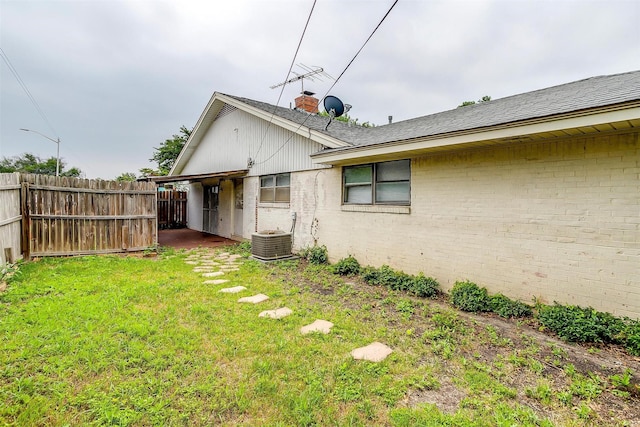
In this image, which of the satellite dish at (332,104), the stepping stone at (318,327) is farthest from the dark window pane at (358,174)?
the stepping stone at (318,327)

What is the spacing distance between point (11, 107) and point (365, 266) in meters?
24.0

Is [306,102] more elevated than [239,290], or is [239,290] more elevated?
[306,102]

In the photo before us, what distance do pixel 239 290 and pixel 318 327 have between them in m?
2.11

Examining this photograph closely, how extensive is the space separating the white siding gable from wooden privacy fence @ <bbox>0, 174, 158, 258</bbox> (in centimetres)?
355

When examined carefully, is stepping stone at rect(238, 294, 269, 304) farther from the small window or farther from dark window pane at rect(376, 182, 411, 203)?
the small window

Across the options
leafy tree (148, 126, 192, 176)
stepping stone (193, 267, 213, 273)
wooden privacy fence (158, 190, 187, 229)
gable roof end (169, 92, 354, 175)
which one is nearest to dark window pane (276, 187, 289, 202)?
gable roof end (169, 92, 354, 175)

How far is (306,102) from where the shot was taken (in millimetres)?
12812

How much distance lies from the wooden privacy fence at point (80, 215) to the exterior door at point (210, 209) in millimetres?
5314

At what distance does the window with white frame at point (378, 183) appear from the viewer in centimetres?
602

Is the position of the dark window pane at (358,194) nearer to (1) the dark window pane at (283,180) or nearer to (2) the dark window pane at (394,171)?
(2) the dark window pane at (394,171)

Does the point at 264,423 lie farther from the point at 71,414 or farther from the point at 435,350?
the point at 435,350

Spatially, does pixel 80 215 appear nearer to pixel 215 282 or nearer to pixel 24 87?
pixel 215 282

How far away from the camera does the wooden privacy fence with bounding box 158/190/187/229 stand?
1647cm

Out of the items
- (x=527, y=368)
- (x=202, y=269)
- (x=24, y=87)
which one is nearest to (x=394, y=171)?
(x=527, y=368)
